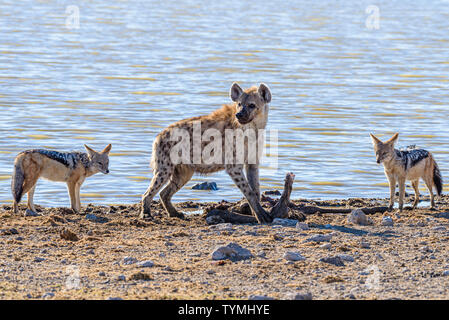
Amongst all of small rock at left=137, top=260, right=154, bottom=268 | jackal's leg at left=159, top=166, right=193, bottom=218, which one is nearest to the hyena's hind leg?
jackal's leg at left=159, top=166, right=193, bottom=218

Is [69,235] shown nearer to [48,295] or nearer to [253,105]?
[48,295]

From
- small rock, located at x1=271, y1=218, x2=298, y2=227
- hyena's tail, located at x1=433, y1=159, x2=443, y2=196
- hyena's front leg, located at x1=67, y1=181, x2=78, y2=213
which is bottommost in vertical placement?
small rock, located at x1=271, y1=218, x2=298, y2=227

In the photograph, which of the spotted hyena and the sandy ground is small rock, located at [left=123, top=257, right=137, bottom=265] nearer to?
the sandy ground

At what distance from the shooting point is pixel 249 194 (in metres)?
8.50

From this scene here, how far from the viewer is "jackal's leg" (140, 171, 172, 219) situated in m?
8.70

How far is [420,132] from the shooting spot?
14.3 m

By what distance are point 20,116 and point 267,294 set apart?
9.87 meters

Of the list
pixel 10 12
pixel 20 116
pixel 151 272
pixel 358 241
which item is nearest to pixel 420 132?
pixel 20 116

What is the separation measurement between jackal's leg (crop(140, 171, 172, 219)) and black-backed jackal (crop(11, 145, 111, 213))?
74cm

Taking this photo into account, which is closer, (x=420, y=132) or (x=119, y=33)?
(x=420, y=132)

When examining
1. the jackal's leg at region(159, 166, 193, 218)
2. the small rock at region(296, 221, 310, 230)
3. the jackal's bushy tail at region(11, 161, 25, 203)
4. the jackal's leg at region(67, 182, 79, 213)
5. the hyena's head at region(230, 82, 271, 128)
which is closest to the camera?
the small rock at region(296, 221, 310, 230)

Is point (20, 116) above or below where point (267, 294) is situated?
above

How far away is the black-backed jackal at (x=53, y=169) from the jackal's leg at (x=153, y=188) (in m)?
0.74

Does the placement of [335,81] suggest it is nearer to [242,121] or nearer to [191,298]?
[242,121]
